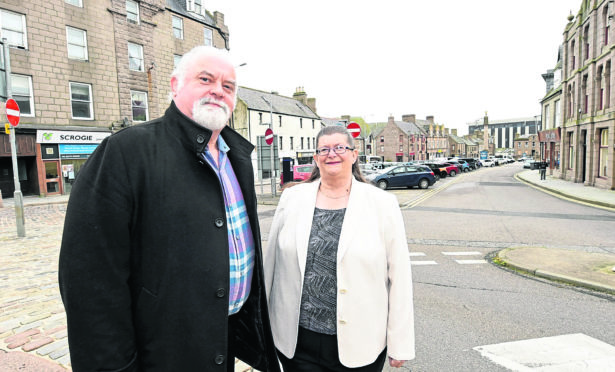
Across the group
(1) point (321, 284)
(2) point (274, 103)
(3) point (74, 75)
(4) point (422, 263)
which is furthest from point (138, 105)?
(1) point (321, 284)

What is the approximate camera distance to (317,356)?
2.22 metres

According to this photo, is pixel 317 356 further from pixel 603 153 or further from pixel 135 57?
pixel 603 153

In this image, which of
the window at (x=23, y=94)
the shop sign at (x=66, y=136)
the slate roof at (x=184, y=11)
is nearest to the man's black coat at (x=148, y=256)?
the shop sign at (x=66, y=136)

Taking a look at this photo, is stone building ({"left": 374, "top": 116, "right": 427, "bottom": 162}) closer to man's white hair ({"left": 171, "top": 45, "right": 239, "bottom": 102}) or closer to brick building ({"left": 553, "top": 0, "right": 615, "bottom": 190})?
brick building ({"left": 553, "top": 0, "right": 615, "bottom": 190})

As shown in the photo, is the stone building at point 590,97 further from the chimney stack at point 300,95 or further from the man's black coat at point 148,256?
the chimney stack at point 300,95

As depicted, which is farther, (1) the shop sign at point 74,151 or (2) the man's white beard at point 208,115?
(1) the shop sign at point 74,151

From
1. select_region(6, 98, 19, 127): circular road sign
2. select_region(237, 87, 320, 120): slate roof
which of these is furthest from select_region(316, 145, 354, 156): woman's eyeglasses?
select_region(237, 87, 320, 120): slate roof

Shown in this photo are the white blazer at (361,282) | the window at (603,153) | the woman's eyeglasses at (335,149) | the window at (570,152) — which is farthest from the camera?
the window at (570,152)

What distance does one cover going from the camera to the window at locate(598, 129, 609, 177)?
2127 cm

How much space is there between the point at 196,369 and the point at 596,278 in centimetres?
642

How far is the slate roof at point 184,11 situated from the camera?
25.4m

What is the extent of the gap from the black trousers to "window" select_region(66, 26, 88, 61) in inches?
912

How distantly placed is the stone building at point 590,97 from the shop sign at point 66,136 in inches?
1083

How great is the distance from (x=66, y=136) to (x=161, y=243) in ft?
72.1
